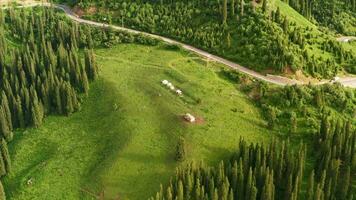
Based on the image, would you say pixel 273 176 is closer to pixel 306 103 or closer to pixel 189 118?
pixel 189 118

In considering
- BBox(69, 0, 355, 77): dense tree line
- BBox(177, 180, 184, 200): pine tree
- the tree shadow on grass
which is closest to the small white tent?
the tree shadow on grass

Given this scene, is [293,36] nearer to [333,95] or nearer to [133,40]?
[333,95]

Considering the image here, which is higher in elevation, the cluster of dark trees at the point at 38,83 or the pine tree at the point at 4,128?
the cluster of dark trees at the point at 38,83

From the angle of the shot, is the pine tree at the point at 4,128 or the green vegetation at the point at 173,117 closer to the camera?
the green vegetation at the point at 173,117

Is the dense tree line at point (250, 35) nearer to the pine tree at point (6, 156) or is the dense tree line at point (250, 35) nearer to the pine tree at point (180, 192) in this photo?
the pine tree at point (180, 192)

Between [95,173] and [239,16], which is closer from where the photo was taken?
[95,173]

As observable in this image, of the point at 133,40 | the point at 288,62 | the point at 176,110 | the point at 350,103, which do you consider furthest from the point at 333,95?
the point at 133,40

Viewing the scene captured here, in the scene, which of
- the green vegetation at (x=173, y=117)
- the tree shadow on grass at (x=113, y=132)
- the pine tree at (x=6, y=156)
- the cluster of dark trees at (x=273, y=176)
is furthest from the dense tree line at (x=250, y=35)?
the pine tree at (x=6, y=156)

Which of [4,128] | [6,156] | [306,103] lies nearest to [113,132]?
[6,156]
